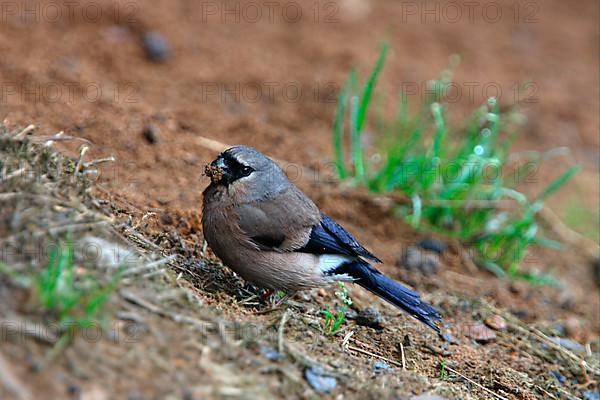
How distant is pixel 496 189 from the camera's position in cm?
665

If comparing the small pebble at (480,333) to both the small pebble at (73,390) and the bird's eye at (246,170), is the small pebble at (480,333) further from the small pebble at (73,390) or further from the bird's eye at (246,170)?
the small pebble at (73,390)

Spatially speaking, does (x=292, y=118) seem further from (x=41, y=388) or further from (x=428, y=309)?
(x=41, y=388)

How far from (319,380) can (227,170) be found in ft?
5.01

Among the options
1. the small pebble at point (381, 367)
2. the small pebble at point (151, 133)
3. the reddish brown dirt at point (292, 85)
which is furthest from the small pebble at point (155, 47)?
the small pebble at point (381, 367)

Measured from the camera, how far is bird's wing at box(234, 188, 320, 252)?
4656 millimetres

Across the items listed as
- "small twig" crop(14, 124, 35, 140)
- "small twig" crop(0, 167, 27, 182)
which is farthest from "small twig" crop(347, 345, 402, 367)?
"small twig" crop(14, 124, 35, 140)

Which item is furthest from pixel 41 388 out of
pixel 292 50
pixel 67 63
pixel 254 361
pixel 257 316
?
pixel 292 50

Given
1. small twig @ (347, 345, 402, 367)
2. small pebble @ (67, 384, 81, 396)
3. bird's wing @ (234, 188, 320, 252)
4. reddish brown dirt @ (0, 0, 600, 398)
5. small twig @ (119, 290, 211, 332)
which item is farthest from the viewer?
reddish brown dirt @ (0, 0, 600, 398)

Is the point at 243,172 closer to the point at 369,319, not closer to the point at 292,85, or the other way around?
the point at 369,319

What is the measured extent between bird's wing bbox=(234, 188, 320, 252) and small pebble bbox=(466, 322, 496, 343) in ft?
4.34

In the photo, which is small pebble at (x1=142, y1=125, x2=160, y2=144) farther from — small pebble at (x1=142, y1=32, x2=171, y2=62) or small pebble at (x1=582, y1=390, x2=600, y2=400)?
small pebble at (x1=582, y1=390, x2=600, y2=400)

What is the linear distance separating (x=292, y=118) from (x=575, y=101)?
371cm

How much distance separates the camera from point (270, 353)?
12.3ft

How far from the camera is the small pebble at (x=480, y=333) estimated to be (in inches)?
208
